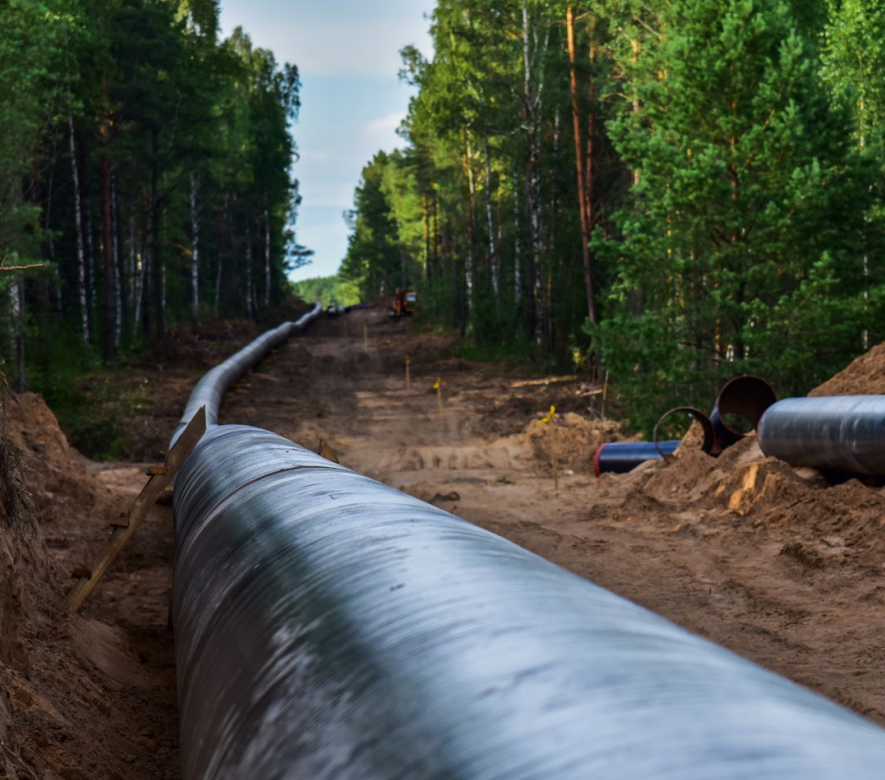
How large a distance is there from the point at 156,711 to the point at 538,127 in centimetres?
2292

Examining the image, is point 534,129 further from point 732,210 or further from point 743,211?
point 732,210

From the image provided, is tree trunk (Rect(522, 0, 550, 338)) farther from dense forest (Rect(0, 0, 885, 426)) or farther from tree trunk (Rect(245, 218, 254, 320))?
tree trunk (Rect(245, 218, 254, 320))

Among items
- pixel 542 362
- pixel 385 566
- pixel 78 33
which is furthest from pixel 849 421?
pixel 78 33

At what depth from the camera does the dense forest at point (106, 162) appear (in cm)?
1822

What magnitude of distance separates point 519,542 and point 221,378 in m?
13.7

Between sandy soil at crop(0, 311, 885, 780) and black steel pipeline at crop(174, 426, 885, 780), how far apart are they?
44.8 inches

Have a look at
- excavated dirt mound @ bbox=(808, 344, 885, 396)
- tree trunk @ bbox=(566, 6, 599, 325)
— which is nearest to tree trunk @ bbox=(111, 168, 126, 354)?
tree trunk @ bbox=(566, 6, 599, 325)

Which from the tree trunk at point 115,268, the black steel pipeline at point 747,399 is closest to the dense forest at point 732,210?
the black steel pipeline at point 747,399

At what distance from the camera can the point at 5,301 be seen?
653 inches

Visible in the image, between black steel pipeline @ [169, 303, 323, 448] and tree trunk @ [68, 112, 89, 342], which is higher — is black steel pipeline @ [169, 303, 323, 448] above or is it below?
below

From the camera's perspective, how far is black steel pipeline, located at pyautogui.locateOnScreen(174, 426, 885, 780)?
5.31 ft

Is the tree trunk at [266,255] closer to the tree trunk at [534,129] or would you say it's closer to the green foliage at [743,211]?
the tree trunk at [534,129]

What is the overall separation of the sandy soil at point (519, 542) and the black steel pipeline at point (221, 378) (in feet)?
2.37

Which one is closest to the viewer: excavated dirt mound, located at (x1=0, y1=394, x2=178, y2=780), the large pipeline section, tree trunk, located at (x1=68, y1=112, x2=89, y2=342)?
the large pipeline section
